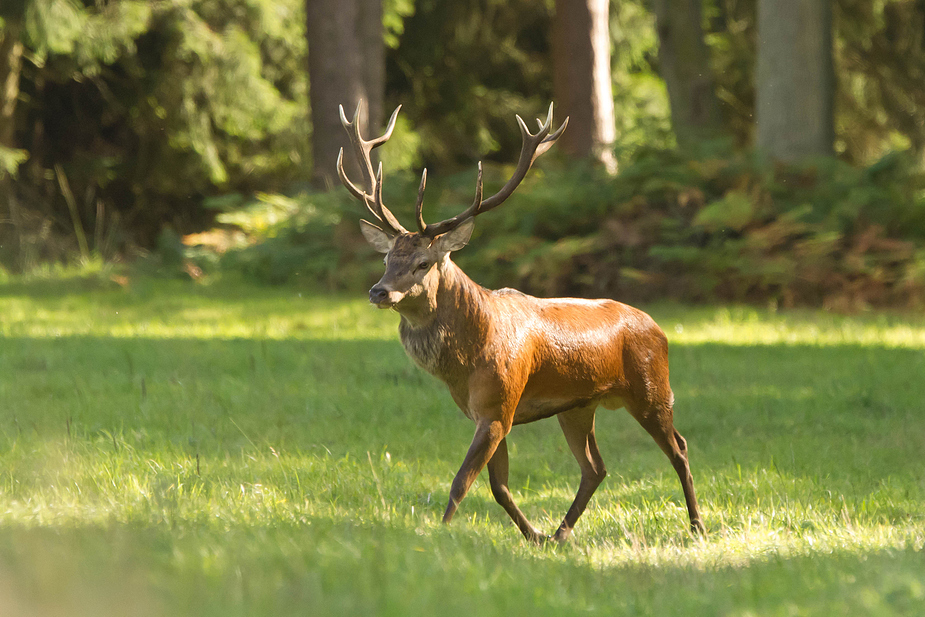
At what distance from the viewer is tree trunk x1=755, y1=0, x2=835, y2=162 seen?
14.4 meters

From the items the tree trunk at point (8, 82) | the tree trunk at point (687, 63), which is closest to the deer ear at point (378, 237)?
the tree trunk at point (687, 63)

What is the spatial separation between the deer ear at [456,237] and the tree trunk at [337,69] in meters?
11.9

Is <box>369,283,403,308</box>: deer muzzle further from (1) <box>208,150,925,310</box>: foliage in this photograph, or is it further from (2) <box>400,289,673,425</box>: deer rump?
(1) <box>208,150,925,310</box>: foliage

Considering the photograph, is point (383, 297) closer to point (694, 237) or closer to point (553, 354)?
point (553, 354)

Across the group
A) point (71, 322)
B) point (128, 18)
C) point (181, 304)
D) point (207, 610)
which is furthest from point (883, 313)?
point (128, 18)

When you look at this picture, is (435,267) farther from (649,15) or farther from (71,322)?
(649,15)

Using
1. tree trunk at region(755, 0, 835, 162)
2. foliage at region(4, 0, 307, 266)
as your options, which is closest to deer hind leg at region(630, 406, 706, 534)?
tree trunk at region(755, 0, 835, 162)

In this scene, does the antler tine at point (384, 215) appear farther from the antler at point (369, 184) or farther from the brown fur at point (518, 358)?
the brown fur at point (518, 358)

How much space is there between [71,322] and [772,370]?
23.2 feet

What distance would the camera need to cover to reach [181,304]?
42.4ft

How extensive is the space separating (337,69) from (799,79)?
22.7 feet

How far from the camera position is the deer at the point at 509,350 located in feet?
15.9

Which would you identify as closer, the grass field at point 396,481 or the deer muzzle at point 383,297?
the grass field at point 396,481

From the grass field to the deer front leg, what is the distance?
126 mm
